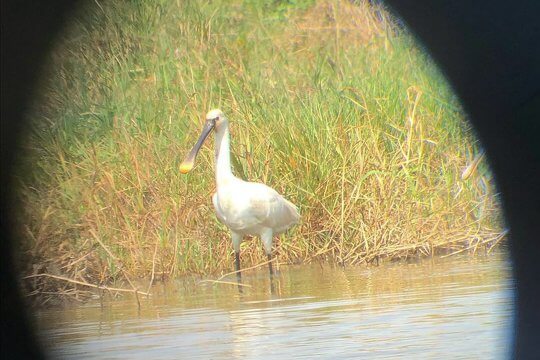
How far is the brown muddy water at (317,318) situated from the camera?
5547mm

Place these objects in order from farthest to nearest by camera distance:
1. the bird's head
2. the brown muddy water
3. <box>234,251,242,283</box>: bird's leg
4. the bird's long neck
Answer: the bird's head < the bird's long neck < <box>234,251,242,283</box>: bird's leg < the brown muddy water

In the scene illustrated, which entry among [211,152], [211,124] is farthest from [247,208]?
[211,152]

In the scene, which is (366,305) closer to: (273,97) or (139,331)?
(139,331)

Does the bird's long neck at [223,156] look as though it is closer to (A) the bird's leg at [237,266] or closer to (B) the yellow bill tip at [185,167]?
(B) the yellow bill tip at [185,167]

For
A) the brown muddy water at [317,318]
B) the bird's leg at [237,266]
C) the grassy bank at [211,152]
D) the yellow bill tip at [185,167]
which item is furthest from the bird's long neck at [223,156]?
the brown muddy water at [317,318]

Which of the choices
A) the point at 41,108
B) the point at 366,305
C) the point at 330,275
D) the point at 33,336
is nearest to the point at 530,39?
the point at 366,305

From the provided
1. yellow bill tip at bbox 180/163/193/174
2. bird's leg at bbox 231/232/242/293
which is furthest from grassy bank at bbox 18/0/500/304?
yellow bill tip at bbox 180/163/193/174

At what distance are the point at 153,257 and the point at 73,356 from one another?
258 centimetres

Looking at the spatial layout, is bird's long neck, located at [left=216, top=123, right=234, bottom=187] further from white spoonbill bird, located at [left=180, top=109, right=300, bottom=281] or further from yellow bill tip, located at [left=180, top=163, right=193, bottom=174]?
yellow bill tip, located at [left=180, top=163, right=193, bottom=174]

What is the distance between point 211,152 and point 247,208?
1157 mm

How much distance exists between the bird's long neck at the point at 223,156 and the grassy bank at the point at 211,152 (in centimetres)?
39

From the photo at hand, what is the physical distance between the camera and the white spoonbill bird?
353 inches

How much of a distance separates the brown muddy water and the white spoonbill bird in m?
0.40

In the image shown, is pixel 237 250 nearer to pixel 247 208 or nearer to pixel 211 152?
pixel 247 208
